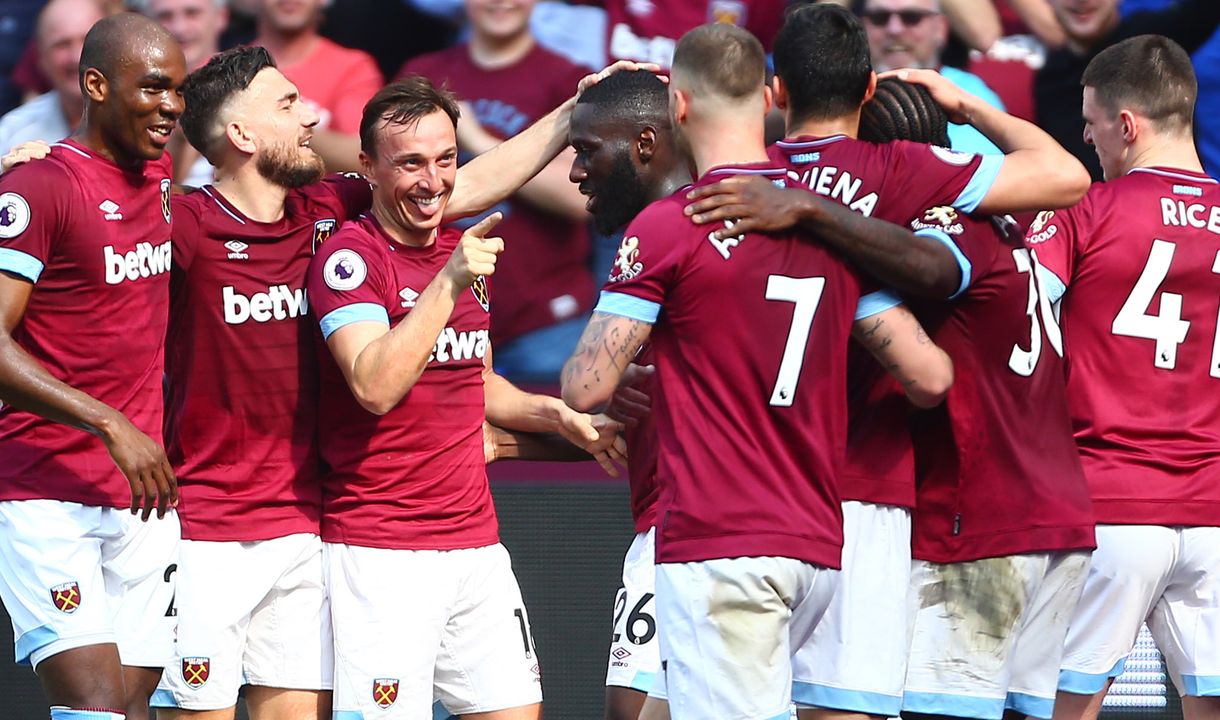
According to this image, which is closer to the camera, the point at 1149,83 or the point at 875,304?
the point at 875,304

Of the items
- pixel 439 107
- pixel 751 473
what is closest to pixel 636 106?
pixel 439 107

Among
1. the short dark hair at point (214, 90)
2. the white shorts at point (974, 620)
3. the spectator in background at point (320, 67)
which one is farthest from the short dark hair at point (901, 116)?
the spectator in background at point (320, 67)

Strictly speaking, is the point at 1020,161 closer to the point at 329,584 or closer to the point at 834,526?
the point at 834,526

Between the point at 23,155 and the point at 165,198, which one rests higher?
the point at 23,155

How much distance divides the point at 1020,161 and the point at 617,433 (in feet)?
5.23

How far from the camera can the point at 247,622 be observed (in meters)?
4.84

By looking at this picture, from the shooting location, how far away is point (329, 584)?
477cm

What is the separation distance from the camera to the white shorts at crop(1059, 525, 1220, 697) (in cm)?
501

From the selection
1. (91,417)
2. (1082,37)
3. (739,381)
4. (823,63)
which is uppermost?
(1082,37)

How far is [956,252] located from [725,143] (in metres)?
0.64

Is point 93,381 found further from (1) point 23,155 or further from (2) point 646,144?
(2) point 646,144

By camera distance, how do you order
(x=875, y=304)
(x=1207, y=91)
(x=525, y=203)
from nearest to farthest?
(x=875, y=304)
(x=1207, y=91)
(x=525, y=203)

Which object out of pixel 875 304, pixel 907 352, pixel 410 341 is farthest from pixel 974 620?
pixel 410 341

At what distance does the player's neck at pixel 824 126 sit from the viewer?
407cm
